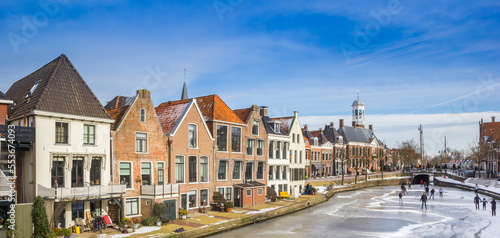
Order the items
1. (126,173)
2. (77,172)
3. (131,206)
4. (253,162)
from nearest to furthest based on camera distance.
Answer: (77,172) → (131,206) → (126,173) → (253,162)

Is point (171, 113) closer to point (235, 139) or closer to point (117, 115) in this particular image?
point (117, 115)

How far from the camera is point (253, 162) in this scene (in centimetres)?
5000

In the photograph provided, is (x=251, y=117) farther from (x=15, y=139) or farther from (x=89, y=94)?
(x=15, y=139)

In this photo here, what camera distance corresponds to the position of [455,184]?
84.6 meters

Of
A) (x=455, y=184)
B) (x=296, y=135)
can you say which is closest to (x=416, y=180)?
(x=455, y=184)

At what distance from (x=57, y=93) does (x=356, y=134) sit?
95697 millimetres

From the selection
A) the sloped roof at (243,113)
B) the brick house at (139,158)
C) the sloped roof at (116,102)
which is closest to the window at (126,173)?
the brick house at (139,158)

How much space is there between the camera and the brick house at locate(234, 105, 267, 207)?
4559 centimetres

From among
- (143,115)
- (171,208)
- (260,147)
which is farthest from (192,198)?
(260,147)

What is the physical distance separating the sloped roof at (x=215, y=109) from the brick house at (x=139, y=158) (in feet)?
26.7

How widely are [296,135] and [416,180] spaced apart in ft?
216

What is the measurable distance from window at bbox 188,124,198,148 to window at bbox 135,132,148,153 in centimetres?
565

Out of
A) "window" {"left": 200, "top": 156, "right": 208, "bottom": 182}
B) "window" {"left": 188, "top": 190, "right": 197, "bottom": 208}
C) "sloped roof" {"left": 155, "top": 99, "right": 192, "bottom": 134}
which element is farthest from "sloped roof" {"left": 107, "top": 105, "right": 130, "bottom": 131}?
"window" {"left": 188, "top": 190, "right": 197, "bottom": 208}

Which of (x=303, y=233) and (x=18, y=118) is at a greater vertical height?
(x=18, y=118)
